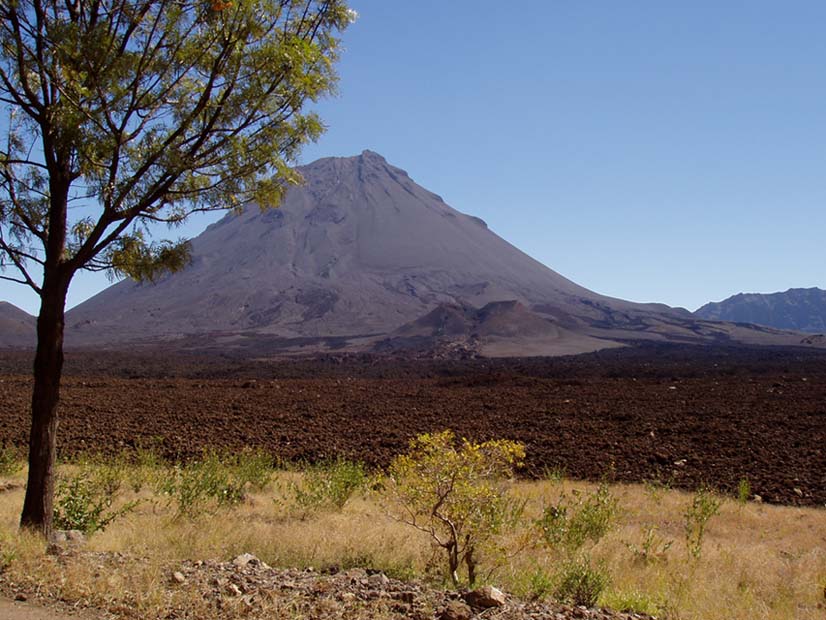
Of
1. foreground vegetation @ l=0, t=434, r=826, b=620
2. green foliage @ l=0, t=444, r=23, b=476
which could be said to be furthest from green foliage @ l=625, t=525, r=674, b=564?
green foliage @ l=0, t=444, r=23, b=476

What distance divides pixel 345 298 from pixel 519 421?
119611 mm

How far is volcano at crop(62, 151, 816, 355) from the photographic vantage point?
11144 centimetres

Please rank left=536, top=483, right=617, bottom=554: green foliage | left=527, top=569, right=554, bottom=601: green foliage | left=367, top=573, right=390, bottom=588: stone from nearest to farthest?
left=367, top=573, right=390, bottom=588: stone < left=527, top=569, right=554, bottom=601: green foliage < left=536, top=483, right=617, bottom=554: green foliage

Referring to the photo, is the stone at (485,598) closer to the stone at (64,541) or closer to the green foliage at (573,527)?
the green foliage at (573,527)

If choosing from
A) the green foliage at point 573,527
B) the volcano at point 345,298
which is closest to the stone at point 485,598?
the green foliage at point 573,527

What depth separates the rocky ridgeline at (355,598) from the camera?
14.5ft

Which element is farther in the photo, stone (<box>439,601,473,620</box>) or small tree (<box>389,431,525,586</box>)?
small tree (<box>389,431,525,586</box>)

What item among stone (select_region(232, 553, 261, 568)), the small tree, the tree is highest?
the tree

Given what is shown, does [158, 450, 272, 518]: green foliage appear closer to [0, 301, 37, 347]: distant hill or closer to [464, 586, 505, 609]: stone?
[464, 586, 505, 609]: stone

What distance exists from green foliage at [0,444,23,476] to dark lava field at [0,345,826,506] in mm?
1405

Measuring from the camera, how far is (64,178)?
6.61 meters

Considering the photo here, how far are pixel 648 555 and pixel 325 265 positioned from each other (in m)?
164

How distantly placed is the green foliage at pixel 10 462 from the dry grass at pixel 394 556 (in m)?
1.79

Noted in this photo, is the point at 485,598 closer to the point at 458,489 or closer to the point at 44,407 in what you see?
the point at 458,489
